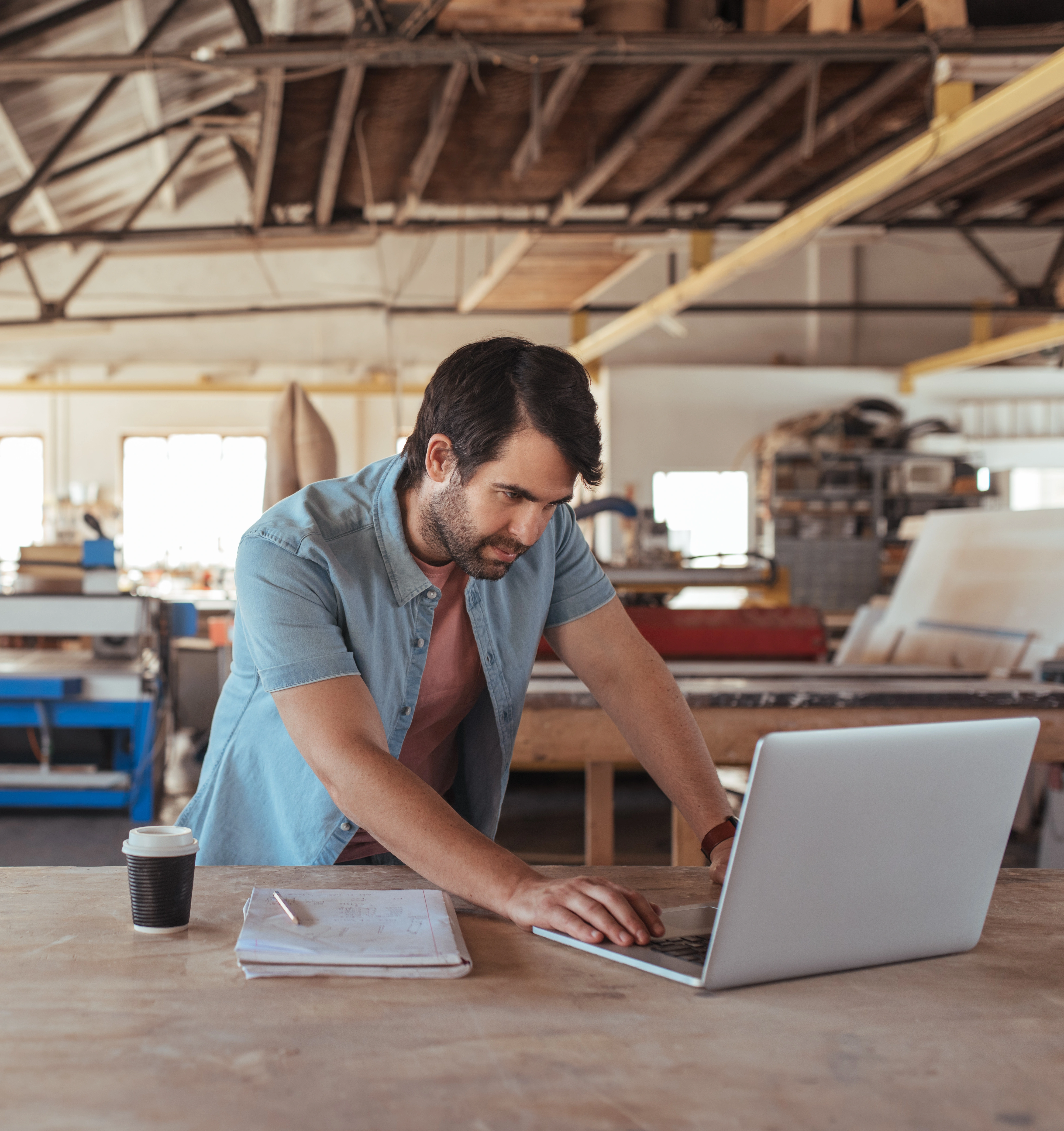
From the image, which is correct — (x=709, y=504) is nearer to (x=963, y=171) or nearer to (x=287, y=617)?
(x=963, y=171)

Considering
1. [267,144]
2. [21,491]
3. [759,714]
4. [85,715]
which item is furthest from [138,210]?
[21,491]

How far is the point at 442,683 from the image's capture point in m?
1.66

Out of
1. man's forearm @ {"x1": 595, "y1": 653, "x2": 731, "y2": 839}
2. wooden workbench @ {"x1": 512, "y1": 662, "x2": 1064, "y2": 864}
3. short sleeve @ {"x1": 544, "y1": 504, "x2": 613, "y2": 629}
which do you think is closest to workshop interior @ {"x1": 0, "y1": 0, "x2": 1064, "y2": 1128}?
wooden workbench @ {"x1": 512, "y1": 662, "x2": 1064, "y2": 864}

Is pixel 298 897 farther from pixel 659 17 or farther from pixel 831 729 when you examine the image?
pixel 659 17

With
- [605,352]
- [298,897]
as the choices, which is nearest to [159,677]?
[298,897]

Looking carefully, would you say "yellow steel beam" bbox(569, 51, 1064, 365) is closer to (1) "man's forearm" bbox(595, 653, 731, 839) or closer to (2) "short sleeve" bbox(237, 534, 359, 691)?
(1) "man's forearm" bbox(595, 653, 731, 839)

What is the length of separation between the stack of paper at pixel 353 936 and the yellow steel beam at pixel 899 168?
3282mm

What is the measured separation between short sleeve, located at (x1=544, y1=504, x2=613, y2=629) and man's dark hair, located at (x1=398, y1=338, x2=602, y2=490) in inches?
10.8

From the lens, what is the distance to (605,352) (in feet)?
40.7

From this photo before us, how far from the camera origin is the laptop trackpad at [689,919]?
1.21 m

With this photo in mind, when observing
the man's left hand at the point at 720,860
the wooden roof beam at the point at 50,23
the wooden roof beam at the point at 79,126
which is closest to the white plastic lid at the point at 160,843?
the man's left hand at the point at 720,860

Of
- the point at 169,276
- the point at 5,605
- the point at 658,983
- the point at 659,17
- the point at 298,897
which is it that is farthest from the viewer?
the point at 169,276

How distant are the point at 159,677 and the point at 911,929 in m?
4.10

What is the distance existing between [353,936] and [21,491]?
493 inches
